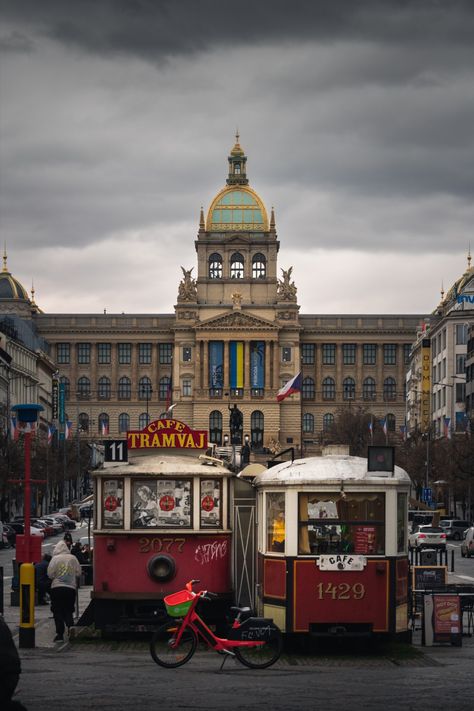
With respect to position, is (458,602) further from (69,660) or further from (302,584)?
(69,660)

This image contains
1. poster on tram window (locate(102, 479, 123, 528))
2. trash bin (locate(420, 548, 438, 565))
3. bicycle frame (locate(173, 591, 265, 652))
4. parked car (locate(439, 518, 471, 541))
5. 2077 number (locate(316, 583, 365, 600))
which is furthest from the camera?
parked car (locate(439, 518, 471, 541))

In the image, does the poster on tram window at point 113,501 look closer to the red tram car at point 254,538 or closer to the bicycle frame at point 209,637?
the red tram car at point 254,538

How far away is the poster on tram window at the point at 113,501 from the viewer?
27.9 meters

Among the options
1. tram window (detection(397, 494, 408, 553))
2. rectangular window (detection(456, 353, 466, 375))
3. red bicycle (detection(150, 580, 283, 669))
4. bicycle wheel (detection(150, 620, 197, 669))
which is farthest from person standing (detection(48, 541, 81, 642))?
rectangular window (detection(456, 353, 466, 375))

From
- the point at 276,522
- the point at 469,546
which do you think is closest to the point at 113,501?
the point at 276,522

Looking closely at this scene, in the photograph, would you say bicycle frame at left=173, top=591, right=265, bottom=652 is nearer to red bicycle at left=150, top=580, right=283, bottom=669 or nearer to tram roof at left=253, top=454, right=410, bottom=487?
red bicycle at left=150, top=580, right=283, bottom=669

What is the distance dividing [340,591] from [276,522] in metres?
1.54

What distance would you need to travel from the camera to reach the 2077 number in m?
25.5

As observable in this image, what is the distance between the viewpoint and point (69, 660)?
25406mm

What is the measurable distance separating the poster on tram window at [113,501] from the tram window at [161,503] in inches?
9.7

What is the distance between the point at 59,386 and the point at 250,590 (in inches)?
5766

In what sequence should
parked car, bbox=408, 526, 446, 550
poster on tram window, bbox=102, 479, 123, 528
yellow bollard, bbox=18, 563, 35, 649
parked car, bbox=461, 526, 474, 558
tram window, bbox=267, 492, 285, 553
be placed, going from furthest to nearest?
parked car, bbox=408, 526, 446, 550 < parked car, bbox=461, 526, 474, 558 < poster on tram window, bbox=102, 479, 123, 528 < yellow bollard, bbox=18, 563, 35, 649 < tram window, bbox=267, 492, 285, 553

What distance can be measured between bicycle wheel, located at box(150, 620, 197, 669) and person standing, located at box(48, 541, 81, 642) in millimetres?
5116

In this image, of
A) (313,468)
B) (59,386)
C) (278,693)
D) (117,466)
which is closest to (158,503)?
(117,466)
